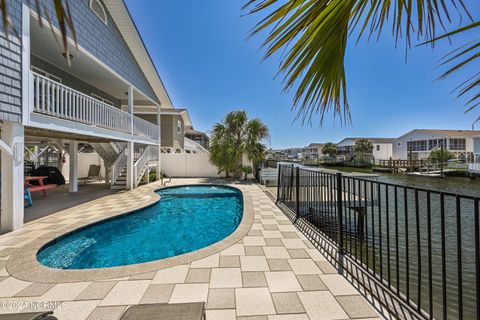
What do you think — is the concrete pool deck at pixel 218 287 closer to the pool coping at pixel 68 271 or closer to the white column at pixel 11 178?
the pool coping at pixel 68 271

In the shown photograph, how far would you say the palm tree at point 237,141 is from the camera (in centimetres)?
1376

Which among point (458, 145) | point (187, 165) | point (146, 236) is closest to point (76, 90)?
point (146, 236)

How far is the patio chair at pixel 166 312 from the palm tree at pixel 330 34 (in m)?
1.97

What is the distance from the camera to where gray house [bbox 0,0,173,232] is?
4.80 m

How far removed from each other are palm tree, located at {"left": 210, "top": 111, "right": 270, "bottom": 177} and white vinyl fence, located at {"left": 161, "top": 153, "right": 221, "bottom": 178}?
61.0 inches

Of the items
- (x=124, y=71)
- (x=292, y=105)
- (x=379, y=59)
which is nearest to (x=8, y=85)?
(x=124, y=71)

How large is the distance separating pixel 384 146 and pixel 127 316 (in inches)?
2162

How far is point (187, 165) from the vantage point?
15750 mm

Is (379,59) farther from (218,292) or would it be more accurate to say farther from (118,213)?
(118,213)

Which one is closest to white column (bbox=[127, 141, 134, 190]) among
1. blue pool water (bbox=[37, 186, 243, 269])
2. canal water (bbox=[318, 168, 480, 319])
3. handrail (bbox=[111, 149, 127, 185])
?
handrail (bbox=[111, 149, 127, 185])

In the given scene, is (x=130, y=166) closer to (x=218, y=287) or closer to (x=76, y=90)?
(x=76, y=90)

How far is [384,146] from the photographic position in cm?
4738

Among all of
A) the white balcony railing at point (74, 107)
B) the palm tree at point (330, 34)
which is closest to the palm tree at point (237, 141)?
the white balcony railing at point (74, 107)

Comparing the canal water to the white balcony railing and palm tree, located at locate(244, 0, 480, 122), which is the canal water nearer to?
palm tree, located at locate(244, 0, 480, 122)
